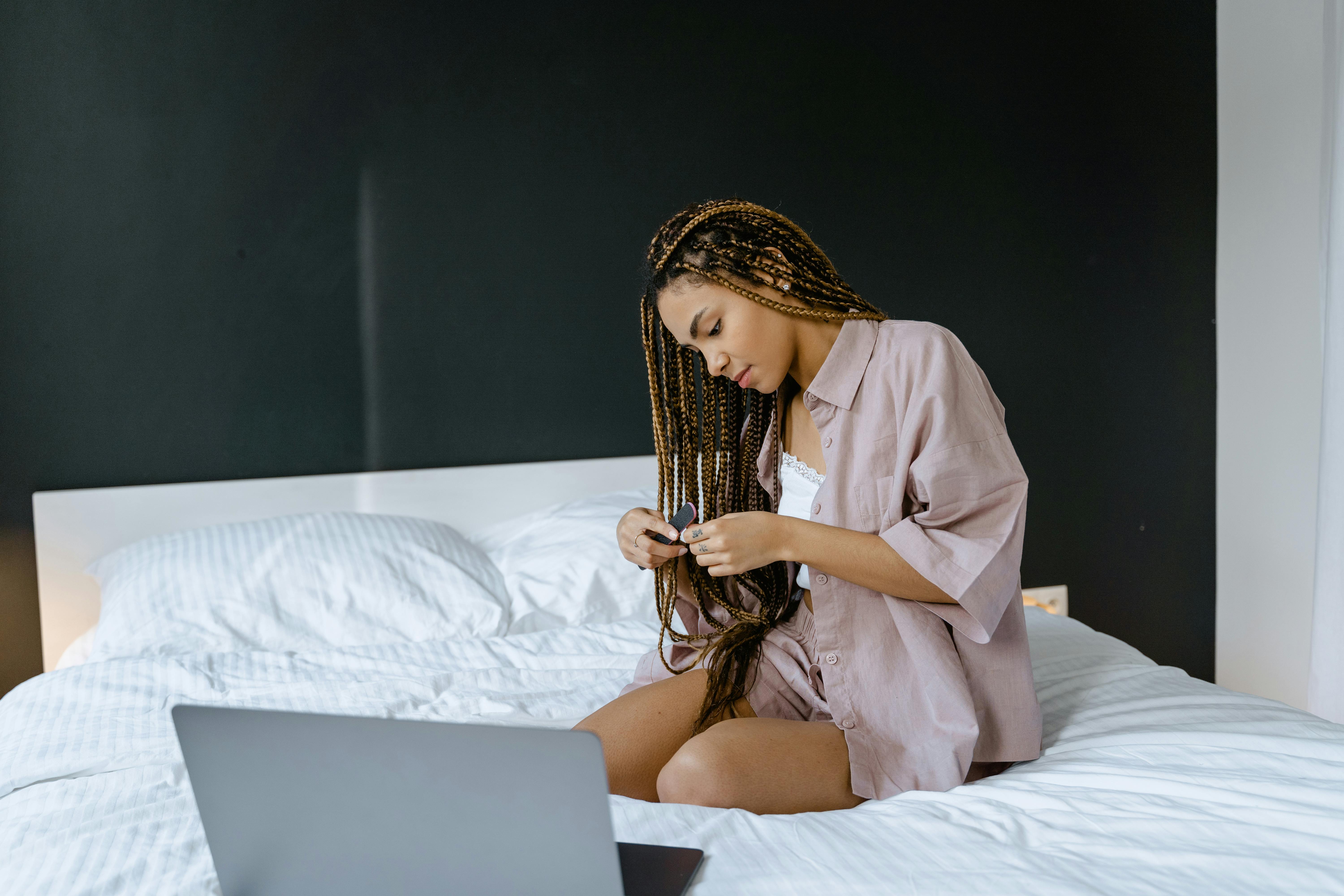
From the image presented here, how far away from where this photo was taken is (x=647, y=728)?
122cm

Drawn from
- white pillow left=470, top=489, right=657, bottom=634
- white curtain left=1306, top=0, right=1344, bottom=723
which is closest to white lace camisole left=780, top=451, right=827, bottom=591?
white pillow left=470, top=489, right=657, bottom=634

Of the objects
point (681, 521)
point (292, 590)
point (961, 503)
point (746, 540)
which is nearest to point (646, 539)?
point (681, 521)

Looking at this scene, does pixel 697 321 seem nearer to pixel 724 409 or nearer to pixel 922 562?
pixel 724 409

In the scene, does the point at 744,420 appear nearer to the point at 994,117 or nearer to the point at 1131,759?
the point at 1131,759

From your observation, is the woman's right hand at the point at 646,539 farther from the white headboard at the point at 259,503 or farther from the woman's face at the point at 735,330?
the white headboard at the point at 259,503

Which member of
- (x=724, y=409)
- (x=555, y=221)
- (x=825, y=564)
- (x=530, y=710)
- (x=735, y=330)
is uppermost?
(x=555, y=221)

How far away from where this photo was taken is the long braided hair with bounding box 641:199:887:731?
119cm

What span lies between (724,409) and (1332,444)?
1448mm

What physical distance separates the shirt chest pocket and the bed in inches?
12.4

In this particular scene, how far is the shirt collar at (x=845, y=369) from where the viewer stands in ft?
3.83

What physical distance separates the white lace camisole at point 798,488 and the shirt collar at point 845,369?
0.39 feet

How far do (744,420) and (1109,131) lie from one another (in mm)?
2147

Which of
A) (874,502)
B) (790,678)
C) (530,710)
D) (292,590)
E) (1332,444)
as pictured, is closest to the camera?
(874,502)

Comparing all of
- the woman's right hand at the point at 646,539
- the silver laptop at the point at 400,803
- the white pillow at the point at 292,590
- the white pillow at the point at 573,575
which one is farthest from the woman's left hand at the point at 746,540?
the white pillow at the point at 292,590
